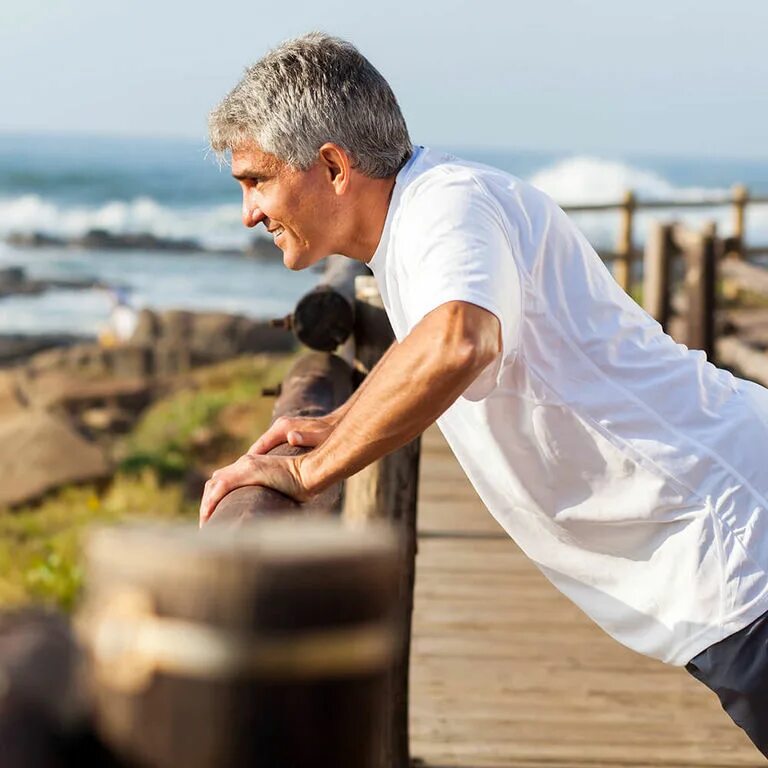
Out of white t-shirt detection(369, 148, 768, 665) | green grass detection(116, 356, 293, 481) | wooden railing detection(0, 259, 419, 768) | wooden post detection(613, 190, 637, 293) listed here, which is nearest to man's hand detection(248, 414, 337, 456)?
white t-shirt detection(369, 148, 768, 665)

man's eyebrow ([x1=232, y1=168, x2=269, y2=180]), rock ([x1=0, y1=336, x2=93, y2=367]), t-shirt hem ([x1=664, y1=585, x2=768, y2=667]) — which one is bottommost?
rock ([x1=0, y1=336, x2=93, y2=367])

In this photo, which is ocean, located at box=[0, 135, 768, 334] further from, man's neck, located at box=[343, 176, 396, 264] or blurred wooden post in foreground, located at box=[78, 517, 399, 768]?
blurred wooden post in foreground, located at box=[78, 517, 399, 768]

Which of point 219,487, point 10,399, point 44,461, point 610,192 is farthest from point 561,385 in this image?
point 610,192

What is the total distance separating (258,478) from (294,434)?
0.36 metres

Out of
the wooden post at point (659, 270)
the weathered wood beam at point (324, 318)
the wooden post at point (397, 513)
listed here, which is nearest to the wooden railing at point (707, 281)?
the wooden post at point (659, 270)

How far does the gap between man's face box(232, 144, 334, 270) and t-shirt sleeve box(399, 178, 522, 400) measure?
0.17 m

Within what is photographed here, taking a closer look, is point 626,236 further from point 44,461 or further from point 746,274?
point 746,274

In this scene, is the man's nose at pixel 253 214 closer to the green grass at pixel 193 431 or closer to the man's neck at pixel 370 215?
the man's neck at pixel 370 215

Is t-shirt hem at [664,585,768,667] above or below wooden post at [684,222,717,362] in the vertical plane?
above

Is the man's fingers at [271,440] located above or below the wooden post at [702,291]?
above

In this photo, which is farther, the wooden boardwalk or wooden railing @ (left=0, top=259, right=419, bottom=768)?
the wooden boardwalk

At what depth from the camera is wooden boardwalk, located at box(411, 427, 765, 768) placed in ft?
11.6

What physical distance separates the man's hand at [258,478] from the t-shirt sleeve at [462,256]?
10.4 inches

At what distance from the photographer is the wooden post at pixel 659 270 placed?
9148 mm
